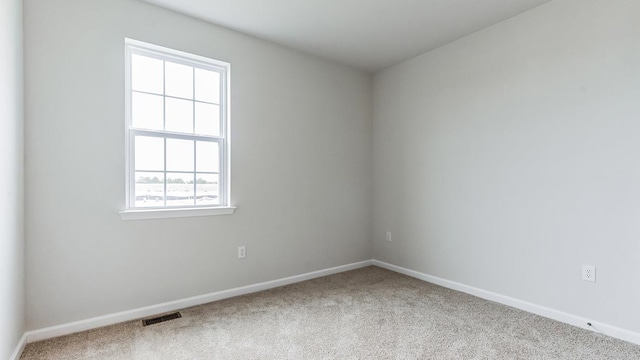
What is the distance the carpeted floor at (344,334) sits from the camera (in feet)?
6.66

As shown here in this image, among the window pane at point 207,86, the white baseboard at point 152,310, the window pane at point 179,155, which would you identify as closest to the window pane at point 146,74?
the window pane at point 207,86

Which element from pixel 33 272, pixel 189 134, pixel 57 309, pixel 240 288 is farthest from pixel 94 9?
pixel 240 288

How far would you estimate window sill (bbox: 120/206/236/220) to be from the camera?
98.9 inches

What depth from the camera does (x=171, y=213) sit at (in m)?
2.70

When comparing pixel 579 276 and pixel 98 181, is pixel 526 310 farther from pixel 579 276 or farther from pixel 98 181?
pixel 98 181

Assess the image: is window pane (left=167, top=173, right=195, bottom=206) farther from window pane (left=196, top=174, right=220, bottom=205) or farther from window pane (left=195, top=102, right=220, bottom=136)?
window pane (left=195, top=102, right=220, bottom=136)

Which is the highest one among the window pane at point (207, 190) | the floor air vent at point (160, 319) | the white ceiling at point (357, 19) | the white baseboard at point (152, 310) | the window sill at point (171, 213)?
the white ceiling at point (357, 19)

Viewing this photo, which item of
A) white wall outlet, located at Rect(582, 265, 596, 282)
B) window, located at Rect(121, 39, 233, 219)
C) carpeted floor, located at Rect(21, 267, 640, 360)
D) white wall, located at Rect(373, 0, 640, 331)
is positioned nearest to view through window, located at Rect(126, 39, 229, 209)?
window, located at Rect(121, 39, 233, 219)

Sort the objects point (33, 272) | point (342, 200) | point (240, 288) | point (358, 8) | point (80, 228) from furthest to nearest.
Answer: point (342, 200) < point (240, 288) < point (358, 8) < point (80, 228) < point (33, 272)

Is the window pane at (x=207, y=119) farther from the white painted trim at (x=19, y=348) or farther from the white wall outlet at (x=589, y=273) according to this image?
the white wall outlet at (x=589, y=273)

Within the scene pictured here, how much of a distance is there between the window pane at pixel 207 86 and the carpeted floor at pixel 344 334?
1.87 metres

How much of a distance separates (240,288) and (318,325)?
1007 mm

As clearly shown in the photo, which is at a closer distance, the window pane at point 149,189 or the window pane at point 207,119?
the window pane at point 149,189

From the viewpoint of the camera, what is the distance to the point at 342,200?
394 centimetres
